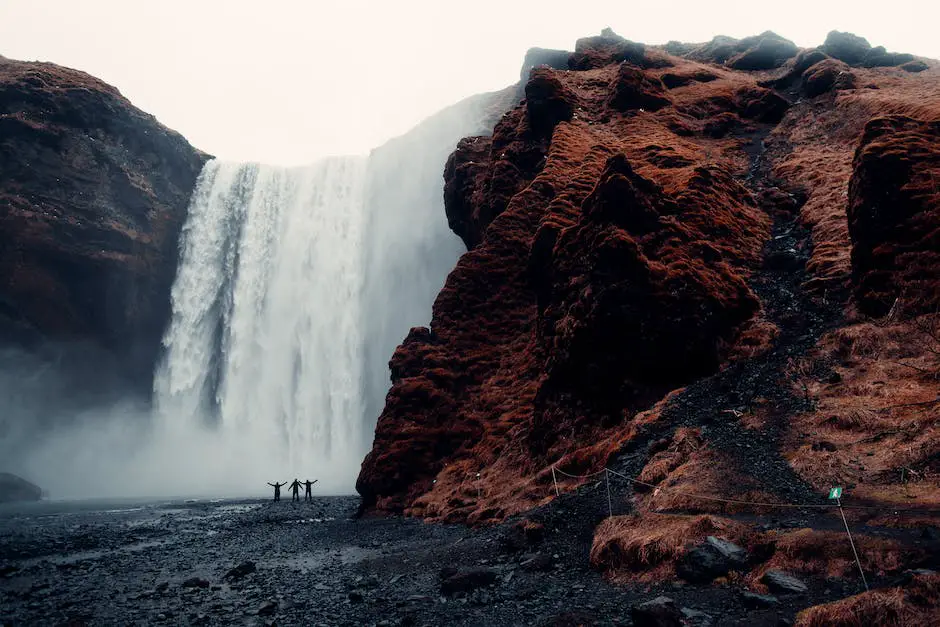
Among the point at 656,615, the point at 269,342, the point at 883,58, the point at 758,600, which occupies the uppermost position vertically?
the point at 883,58

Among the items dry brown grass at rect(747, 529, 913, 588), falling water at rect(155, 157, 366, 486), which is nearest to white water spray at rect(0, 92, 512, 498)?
falling water at rect(155, 157, 366, 486)

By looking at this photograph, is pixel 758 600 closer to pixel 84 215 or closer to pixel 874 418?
pixel 874 418

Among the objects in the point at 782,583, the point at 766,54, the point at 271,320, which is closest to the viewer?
the point at 782,583

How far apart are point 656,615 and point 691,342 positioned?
38.9ft

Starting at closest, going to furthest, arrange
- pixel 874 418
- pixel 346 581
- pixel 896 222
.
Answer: pixel 874 418, pixel 346 581, pixel 896 222

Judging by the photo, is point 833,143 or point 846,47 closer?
point 833,143

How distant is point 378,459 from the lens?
24453 mm

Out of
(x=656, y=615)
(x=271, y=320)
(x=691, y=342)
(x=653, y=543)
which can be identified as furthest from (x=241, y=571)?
(x=271, y=320)

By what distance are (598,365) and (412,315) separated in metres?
36.4

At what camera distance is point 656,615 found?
706 centimetres

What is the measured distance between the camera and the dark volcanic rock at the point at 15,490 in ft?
146

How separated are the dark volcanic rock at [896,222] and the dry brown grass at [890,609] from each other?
1136 centimetres

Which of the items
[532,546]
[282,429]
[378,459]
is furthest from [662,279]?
[282,429]

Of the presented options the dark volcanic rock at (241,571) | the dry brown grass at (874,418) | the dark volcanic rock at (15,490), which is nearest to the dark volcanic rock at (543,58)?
the dry brown grass at (874,418)
